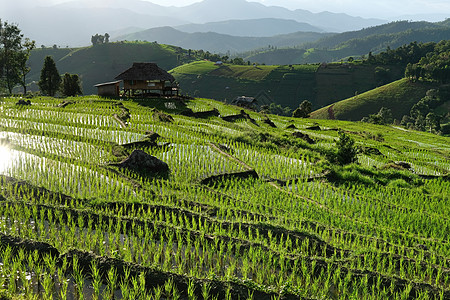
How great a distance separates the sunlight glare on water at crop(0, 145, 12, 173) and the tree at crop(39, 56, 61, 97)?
37761 mm

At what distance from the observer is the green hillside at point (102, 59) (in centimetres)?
15638

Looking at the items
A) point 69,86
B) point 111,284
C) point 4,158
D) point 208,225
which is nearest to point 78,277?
point 111,284

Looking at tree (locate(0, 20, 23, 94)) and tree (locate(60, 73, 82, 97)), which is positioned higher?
tree (locate(0, 20, 23, 94))

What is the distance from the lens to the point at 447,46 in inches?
5059

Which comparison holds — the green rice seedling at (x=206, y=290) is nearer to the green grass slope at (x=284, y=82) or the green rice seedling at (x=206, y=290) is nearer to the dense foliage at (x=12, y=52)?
the dense foliage at (x=12, y=52)

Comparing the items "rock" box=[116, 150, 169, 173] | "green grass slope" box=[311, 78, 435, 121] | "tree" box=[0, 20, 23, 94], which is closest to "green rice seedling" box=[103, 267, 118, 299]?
"rock" box=[116, 150, 169, 173]

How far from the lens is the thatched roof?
3947cm

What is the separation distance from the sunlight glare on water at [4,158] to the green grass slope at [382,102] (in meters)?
89.5

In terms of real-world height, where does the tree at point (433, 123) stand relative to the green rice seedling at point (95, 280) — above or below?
below

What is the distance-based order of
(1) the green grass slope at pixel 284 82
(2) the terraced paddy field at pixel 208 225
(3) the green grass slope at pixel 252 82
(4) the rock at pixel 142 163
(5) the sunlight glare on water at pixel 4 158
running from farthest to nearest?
(3) the green grass slope at pixel 252 82
(1) the green grass slope at pixel 284 82
(4) the rock at pixel 142 163
(5) the sunlight glare on water at pixel 4 158
(2) the terraced paddy field at pixel 208 225

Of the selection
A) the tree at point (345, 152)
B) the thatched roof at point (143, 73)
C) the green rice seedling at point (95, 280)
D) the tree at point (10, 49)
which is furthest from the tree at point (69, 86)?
the green rice seedling at point (95, 280)

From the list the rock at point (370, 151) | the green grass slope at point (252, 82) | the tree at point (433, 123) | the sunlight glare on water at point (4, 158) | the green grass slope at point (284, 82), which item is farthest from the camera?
the green grass slope at point (252, 82)

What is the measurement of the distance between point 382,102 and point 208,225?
334ft

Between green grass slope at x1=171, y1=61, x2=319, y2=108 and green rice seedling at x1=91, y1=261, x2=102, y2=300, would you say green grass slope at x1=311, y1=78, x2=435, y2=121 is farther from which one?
green rice seedling at x1=91, y1=261, x2=102, y2=300
